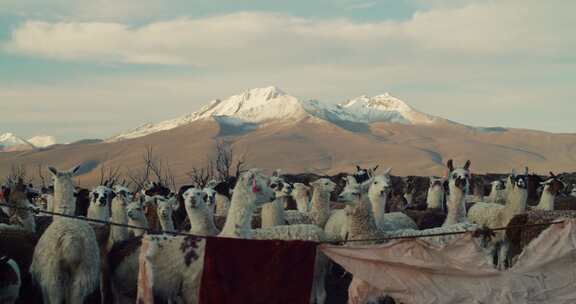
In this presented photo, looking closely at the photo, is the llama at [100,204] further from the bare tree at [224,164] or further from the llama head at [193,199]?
the bare tree at [224,164]

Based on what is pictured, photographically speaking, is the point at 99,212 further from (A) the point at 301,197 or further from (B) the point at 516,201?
(B) the point at 516,201

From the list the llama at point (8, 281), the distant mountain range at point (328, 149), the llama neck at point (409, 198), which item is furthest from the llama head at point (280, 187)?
the distant mountain range at point (328, 149)

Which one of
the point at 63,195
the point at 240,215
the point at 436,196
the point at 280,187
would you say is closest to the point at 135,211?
the point at 63,195

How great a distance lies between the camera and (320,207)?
1383 cm

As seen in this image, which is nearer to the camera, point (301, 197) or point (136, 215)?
point (136, 215)

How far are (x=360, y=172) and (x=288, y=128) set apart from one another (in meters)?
168

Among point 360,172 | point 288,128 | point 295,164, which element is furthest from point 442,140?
point 360,172

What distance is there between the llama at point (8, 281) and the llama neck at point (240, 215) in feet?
7.80

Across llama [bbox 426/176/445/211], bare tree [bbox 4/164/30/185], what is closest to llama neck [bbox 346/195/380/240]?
bare tree [bbox 4/164/30/185]

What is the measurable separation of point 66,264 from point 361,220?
361cm

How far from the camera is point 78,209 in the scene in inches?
597

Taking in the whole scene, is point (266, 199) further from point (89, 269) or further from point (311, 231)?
point (89, 269)

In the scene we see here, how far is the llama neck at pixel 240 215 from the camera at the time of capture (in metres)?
9.19

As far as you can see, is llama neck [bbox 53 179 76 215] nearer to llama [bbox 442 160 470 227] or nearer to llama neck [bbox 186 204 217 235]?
llama neck [bbox 186 204 217 235]
